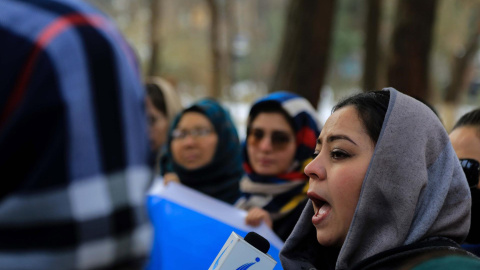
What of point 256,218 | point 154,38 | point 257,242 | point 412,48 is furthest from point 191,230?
point 154,38

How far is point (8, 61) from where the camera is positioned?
874mm

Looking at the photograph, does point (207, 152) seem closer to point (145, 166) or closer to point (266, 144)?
point (266, 144)

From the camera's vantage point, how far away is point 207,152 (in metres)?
3.91

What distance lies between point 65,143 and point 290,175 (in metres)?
2.59

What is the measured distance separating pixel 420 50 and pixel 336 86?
70.6 feet

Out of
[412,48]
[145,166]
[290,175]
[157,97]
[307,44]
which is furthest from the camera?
[412,48]

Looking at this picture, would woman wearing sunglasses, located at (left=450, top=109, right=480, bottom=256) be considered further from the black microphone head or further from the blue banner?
the black microphone head

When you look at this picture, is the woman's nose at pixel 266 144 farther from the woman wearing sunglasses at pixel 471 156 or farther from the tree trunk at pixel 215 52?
the tree trunk at pixel 215 52

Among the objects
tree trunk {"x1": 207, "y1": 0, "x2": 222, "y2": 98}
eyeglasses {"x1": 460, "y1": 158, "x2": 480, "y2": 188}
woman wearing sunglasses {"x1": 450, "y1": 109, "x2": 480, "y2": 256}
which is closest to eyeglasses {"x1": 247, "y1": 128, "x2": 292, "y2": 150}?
woman wearing sunglasses {"x1": 450, "y1": 109, "x2": 480, "y2": 256}

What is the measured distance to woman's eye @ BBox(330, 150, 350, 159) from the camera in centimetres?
176

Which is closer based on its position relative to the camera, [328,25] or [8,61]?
[8,61]

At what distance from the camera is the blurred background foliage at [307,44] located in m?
6.22

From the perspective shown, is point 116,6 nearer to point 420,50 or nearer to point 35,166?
point 420,50

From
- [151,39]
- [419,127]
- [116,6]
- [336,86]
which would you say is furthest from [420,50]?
[336,86]
